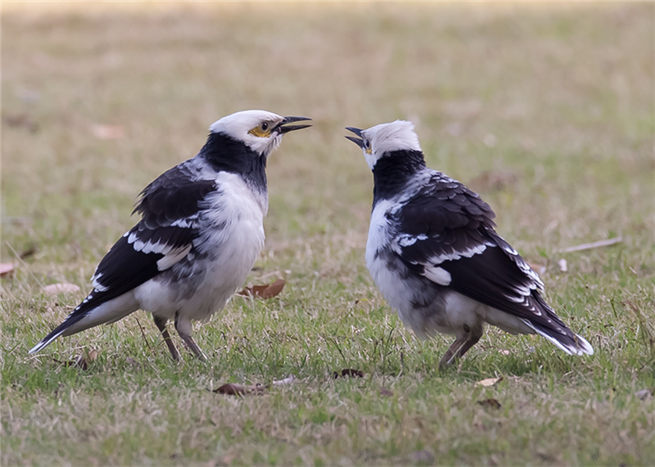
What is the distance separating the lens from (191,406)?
178 inches

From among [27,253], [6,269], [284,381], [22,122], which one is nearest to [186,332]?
[284,381]

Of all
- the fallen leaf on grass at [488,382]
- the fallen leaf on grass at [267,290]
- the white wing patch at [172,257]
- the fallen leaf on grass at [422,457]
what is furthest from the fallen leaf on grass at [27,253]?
the fallen leaf on grass at [422,457]

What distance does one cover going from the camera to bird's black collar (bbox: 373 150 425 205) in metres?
5.71

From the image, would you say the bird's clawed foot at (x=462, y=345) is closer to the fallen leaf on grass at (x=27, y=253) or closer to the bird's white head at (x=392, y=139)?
the bird's white head at (x=392, y=139)

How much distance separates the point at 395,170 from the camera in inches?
226

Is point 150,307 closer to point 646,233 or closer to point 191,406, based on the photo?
point 191,406

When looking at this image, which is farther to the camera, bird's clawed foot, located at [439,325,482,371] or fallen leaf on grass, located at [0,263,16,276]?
fallen leaf on grass, located at [0,263,16,276]

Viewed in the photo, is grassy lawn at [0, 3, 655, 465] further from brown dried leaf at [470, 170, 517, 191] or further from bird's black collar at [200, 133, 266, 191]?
bird's black collar at [200, 133, 266, 191]

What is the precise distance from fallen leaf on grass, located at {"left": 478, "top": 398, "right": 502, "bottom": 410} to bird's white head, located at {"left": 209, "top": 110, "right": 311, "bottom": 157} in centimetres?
227

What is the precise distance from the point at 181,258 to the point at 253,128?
969mm

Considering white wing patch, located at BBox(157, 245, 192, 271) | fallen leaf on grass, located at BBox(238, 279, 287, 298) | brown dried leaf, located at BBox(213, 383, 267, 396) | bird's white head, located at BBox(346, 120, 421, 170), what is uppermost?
bird's white head, located at BBox(346, 120, 421, 170)

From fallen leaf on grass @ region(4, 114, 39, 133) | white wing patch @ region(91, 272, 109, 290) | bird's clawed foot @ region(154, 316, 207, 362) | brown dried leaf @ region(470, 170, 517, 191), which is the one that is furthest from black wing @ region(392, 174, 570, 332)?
fallen leaf on grass @ region(4, 114, 39, 133)

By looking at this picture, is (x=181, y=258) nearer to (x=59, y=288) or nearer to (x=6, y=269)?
(x=59, y=288)

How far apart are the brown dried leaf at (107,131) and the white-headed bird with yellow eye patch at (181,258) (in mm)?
7324
